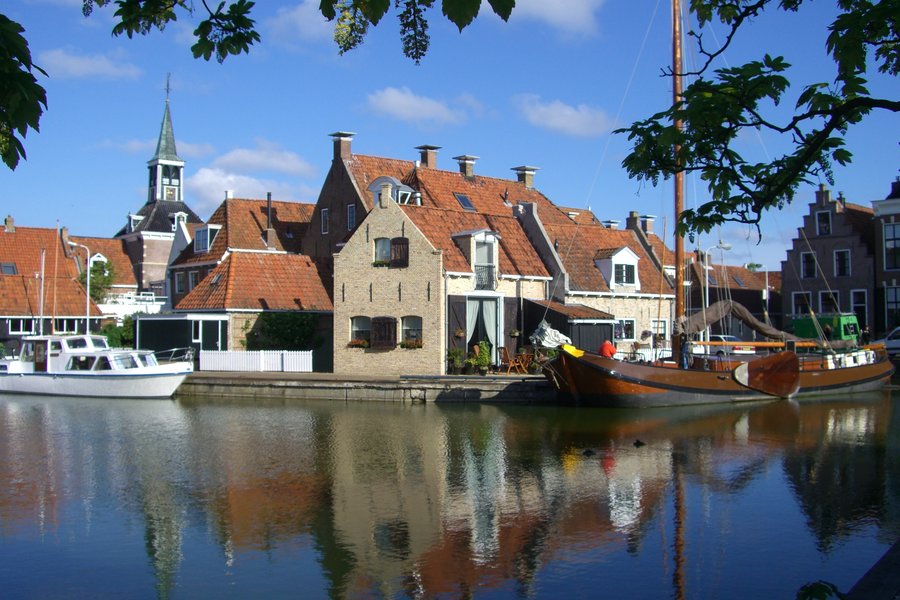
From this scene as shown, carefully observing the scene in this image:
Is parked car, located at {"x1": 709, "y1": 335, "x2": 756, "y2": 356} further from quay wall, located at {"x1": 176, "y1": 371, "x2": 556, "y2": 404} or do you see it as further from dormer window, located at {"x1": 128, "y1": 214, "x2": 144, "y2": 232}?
dormer window, located at {"x1": 128, "y1": 214, "x2": 144, "y2": 232}

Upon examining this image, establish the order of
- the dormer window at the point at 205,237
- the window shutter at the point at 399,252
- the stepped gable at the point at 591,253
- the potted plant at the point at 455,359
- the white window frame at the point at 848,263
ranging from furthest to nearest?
the white window frame at the point at 848,263, the dormer window at the point at 205,237, the stepped gable at the point at 591,253, the window shutter at the point at 399,252, the potted plant at the point at 455,359

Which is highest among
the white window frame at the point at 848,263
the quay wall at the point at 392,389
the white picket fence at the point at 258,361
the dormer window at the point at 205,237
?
the dormer window at the point at 205,237

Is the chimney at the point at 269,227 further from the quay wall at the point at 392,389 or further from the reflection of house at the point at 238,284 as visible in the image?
the quay wall at the point at 392,389

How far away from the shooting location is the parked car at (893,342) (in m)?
43.3

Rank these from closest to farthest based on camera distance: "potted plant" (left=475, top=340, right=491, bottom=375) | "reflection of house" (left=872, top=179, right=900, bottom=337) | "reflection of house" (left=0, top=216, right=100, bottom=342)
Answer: "potted plant" (left=475, top=340, right=491, bottom=375) < "reflection of house" (left=872, top=179, right=900, bottom=337) < "reflection of house" (left=0, top=216, right=100, bottom=342)

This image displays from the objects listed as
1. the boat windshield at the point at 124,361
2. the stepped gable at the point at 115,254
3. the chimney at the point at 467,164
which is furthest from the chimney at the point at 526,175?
the stepped gable at the point at 115,254

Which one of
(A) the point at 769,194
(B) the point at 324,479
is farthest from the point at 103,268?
(A) the point at 769,194

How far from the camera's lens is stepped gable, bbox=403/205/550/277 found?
1374 inches

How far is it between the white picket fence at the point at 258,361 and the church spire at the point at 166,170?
140ft

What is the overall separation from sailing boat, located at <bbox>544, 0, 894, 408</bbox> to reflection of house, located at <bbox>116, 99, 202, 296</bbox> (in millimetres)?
42132

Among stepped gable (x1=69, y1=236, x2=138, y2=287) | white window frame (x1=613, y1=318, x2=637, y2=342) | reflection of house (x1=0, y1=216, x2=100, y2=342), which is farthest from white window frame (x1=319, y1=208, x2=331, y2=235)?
stepped gable (x1=69, y1=236, x2=138, y2=287)

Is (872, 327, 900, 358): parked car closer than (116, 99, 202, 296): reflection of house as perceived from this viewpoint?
Yes

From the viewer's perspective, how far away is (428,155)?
153ft

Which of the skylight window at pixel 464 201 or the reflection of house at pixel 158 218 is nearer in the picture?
the skylight window at pixel 464 201
